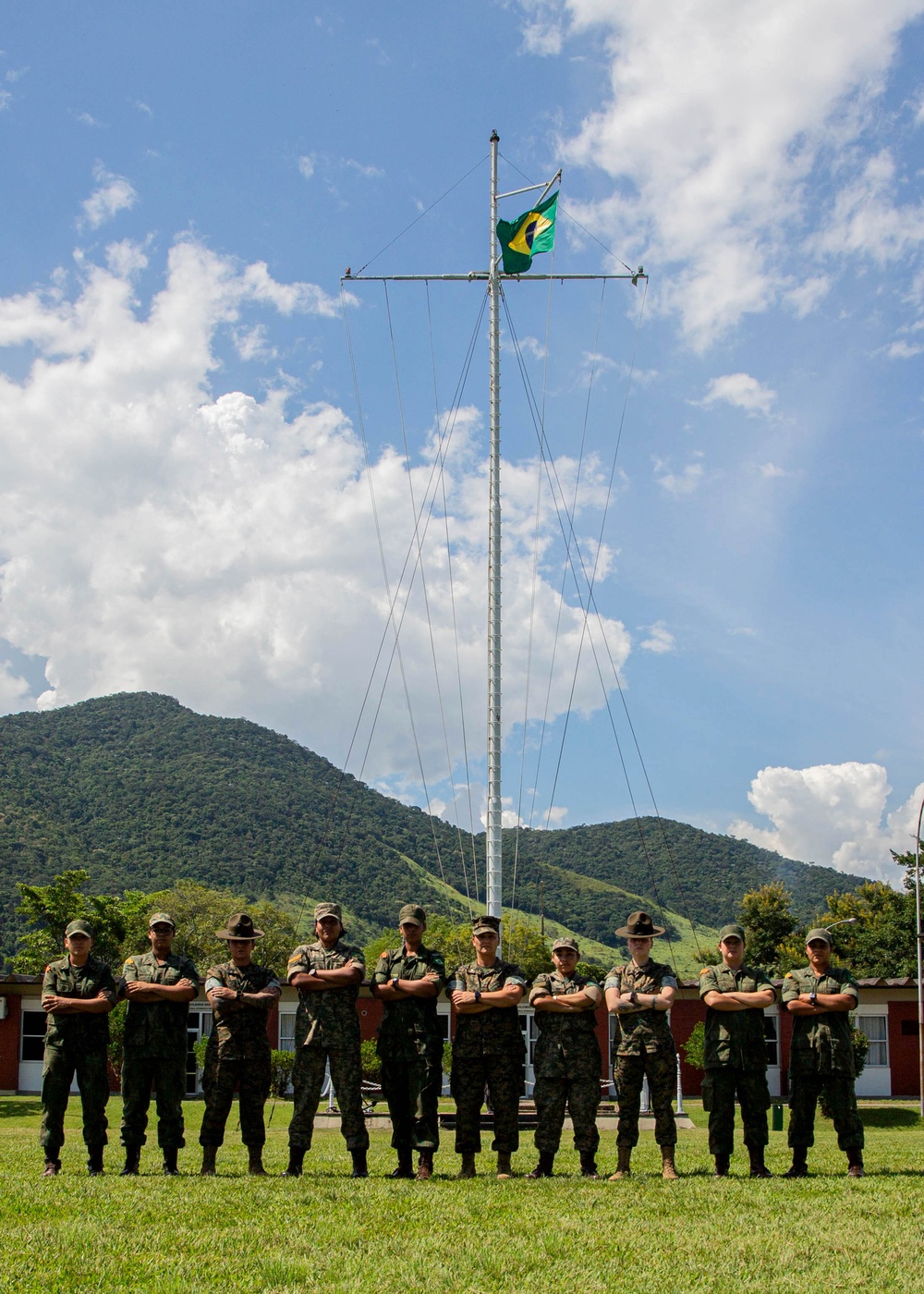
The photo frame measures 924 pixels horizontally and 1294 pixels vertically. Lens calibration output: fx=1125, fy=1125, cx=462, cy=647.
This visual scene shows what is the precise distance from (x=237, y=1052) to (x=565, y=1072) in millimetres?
2348

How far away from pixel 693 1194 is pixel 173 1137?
3.56 metres

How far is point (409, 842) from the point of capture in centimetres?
14862

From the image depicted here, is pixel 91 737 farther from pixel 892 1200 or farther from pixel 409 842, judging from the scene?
pixel 892 1200

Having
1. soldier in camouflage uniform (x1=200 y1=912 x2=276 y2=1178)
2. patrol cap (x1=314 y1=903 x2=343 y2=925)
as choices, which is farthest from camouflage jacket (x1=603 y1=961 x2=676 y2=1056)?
soldier in camouflage uniform (x1=200 y1=912 x2=276 y2=1178)

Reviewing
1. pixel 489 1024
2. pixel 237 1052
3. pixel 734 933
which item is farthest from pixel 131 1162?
pixel 734 933

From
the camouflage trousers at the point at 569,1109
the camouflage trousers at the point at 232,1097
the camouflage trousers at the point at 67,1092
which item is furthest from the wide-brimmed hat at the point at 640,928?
the camouflage trousers at the point at 67,1092

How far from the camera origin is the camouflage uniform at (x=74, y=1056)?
792 centimetres

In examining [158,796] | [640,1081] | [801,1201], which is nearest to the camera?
[801,1201]

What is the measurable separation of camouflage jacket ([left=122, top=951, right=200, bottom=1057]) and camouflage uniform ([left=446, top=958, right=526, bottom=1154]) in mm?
1978

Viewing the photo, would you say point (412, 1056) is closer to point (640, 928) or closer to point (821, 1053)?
point (640, 928)

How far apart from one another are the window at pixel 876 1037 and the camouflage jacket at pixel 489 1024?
2551cm

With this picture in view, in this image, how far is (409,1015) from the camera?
8047mm

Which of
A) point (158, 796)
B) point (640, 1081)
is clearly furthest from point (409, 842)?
point (640, 1081)

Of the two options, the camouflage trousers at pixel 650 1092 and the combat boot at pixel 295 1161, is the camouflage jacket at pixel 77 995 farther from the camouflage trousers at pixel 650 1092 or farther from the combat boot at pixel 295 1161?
the camouflage trousers at pixel 650 1092
